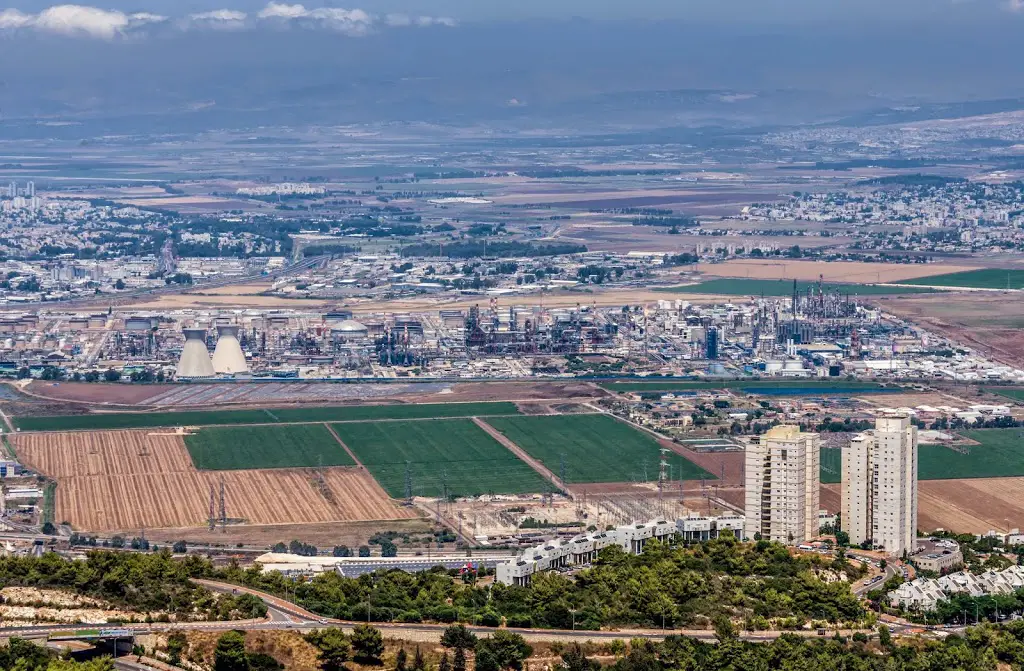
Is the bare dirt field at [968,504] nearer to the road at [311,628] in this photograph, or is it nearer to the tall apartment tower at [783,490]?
Result: the tall apartment tower at [783,490]

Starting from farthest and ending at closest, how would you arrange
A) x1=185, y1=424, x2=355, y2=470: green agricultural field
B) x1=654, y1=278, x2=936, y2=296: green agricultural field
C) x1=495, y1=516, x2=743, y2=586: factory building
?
x1=654, y1=278, x2=936, y2=296: green agricultural field → x1=185, y1=424, x2=355, y2=470: green agricultural field → x1=495, y1=516, x2=743, y2=586: factory building

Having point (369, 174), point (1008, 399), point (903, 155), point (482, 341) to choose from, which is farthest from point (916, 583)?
point (903, 155)

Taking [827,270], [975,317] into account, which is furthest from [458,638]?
[827,270]

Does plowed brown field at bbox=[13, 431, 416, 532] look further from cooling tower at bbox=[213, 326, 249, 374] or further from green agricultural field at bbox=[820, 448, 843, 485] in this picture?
cooling tower at bbox=[213, 326, 249, 374]

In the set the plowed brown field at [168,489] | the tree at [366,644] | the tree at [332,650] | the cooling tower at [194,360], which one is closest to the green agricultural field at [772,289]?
the cooling tower at [194,360]

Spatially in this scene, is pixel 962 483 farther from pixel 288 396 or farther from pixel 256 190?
pixel 256 190

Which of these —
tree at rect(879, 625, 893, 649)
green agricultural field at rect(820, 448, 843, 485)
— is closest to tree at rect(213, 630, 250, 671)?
tree at rect(879, 625, 893, 649)
